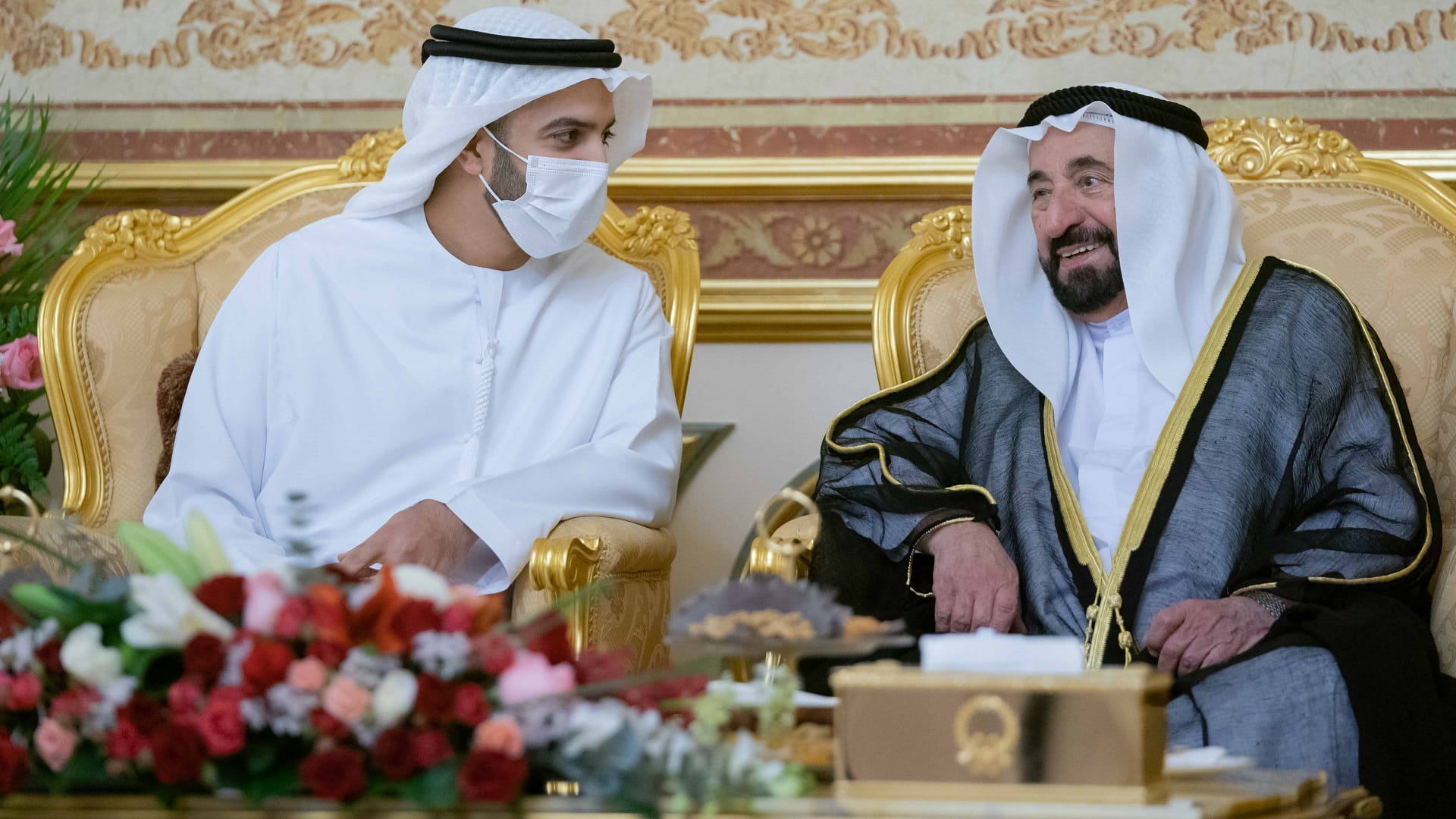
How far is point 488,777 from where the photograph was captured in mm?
1390

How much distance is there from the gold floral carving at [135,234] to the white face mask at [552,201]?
91 cm

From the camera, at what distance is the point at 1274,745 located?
2295 millimetres

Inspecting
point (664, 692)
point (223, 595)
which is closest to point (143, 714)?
point (223, 595)

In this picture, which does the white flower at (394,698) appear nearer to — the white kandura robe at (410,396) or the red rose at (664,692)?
the red rose at (664,692)

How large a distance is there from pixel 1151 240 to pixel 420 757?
2.01 metres

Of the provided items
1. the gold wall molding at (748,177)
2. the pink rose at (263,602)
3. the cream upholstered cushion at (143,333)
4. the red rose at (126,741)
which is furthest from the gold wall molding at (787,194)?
the red rose at (126,741)

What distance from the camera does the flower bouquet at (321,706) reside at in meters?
1.41

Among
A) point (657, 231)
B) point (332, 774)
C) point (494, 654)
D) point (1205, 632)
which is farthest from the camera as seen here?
point (657, 231)

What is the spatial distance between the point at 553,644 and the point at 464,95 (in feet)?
5.68

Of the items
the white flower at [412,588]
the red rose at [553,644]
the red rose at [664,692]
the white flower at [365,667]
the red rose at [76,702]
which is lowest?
the red rose at [76,702]

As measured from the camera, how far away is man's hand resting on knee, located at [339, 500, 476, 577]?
2.68 m

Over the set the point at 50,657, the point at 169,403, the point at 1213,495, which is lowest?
the point at 50,657

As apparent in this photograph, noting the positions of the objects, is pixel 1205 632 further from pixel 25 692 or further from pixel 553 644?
pixel 25 692

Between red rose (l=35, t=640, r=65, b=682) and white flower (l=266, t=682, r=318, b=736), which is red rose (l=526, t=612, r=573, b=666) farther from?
red rose (l=35, t=640, r=65, b=682)
